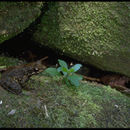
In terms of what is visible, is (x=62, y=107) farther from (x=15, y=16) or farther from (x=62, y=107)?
(x=15, y=16)

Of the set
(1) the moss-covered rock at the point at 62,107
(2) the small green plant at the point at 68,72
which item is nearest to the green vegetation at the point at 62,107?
(1) the moss-covered rock at the point at 62,107

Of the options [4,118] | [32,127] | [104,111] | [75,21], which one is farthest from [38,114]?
[75,21]

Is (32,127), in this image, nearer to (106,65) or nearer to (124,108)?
(124,108)

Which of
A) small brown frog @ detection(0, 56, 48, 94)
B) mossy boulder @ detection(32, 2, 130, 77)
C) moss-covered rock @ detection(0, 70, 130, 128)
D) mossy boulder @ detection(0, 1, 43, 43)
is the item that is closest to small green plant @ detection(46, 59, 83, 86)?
moss-covered rock @ detection(0, 70, 130, 128)

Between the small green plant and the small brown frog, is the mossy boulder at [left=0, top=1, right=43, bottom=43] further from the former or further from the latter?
the small green plant

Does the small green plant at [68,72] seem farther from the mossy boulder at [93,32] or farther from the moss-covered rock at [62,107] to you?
the mossy boulder at [93,32]
